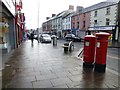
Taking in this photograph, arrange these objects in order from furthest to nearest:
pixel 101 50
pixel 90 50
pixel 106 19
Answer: pixel 106 19
pixel 90 50
pixel 101 50

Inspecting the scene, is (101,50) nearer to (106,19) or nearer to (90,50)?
(90,50)

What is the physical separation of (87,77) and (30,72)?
2352 mm

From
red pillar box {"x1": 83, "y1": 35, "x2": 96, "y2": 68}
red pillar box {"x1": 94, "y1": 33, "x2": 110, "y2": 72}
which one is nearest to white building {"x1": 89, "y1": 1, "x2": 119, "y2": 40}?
red pillar box {"x1": 83, "y1": 35, "x2": 96, "y2": 68}

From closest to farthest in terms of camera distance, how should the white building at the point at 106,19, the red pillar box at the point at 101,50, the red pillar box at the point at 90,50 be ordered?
the red pillar box at the point at 101,50 < the red pillar box at the point at 90,50 < the white building at the point at 106,19

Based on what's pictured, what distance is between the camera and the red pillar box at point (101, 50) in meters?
6.09

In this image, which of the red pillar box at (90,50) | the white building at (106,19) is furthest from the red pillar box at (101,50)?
the white building at (106,19)

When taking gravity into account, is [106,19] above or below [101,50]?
above

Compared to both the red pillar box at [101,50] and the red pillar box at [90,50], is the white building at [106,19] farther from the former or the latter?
the red pillar box at [101,50]

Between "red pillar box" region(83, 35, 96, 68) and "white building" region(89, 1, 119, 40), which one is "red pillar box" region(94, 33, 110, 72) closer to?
"red pillar box" region(83, 35, 96, 68)

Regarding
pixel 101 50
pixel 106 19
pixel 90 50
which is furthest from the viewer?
pixel 106 19

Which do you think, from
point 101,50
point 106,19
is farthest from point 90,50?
Result: point 106,19

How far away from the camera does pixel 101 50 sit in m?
6.12

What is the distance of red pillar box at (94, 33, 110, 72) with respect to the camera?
6086mm

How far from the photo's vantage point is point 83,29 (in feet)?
131
